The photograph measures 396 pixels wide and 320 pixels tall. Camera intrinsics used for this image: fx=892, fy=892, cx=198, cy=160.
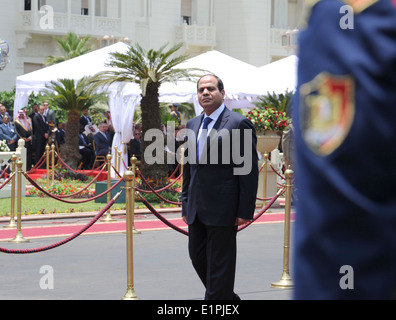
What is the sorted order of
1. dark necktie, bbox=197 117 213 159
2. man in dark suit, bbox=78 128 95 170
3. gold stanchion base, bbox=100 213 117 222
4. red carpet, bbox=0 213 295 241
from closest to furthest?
dark necktie, bbox=197 117 213 159 → red carpet, bbox=0 213 295 241 → gold stanchion base, bbox=100 213 117 222 → man in dark suit, bbox=78 128 95 170

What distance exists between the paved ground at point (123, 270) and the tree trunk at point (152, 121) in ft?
19.6

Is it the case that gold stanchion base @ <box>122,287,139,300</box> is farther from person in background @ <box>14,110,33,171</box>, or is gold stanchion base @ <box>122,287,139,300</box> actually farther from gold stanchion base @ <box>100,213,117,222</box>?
person in background @ <box>14,110,33,171</box>

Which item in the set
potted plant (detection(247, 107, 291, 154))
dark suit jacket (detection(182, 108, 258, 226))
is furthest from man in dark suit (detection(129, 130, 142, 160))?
dark suit jacket (detection(182, 108, 258, 226))

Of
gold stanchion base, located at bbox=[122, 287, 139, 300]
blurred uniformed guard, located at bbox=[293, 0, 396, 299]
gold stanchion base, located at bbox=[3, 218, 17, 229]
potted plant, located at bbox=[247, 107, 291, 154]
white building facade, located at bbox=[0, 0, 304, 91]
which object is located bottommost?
gold stanchion base, located at bbox=[3, 218, 17, 229]

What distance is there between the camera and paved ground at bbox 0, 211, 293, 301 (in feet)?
28.8

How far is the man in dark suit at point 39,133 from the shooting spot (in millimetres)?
26984

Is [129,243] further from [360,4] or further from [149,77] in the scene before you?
[149,77]

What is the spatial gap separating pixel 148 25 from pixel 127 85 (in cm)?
2010

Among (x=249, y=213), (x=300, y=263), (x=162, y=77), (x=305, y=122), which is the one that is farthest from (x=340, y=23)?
(x=162, y=77)

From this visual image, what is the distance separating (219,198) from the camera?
6539 mm

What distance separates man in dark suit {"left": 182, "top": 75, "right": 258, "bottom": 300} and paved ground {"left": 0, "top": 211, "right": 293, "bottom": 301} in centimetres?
165

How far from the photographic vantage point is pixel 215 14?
48656 mm

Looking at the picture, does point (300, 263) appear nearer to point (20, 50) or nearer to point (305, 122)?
point (305, 122)
